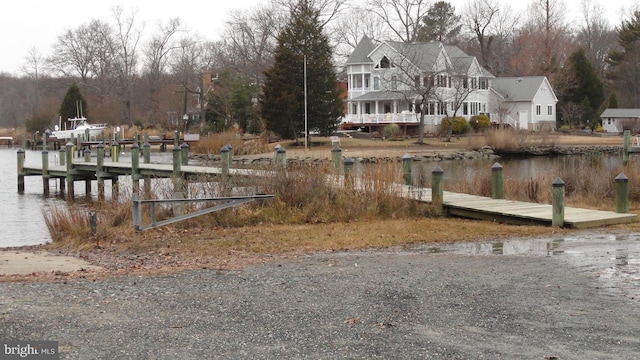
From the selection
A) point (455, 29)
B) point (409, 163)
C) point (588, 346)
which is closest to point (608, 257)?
point (588, 346)

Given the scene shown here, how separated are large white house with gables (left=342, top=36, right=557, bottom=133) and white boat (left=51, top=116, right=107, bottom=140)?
24900 millimetres

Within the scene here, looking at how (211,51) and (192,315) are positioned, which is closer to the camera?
(192,315)

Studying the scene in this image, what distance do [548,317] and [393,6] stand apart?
3374 inches

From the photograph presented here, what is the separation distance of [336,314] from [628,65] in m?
86.9

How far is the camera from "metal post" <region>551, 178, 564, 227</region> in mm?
16844

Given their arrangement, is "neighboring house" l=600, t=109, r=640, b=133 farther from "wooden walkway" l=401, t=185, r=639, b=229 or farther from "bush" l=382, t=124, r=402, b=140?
"wooden walkway" l=401, t=185, r=639, b=229

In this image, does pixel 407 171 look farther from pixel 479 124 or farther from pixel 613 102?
pixel 613 102

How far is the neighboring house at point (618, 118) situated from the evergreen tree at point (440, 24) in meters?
23.2

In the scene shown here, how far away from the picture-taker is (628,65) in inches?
3477

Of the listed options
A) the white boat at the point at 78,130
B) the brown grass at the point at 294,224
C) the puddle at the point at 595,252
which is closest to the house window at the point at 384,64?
the white boat at the point at 78,130

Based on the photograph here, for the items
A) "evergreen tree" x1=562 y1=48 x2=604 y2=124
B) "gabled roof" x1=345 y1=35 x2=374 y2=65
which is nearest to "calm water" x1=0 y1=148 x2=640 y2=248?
"gabled roof" x1=345 y1=35 x2=374 y2=65

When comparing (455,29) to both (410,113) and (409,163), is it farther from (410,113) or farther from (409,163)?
(409,163)

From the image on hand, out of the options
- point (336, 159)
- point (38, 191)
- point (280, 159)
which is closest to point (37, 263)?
point (280, 159)

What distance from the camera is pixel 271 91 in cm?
5816
